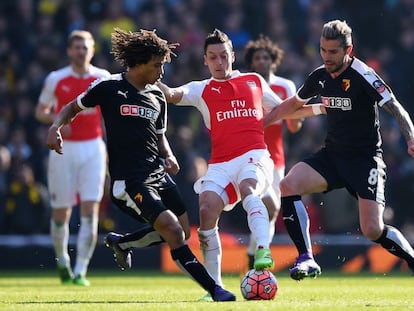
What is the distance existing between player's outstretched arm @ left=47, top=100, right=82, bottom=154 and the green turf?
4.62 ft

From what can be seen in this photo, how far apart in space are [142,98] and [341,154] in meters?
2.00

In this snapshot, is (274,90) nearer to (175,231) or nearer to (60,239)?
(60,239)

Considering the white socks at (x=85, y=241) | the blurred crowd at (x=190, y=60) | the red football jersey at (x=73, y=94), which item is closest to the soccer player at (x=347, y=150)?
the white socks at (x=85, y=241)

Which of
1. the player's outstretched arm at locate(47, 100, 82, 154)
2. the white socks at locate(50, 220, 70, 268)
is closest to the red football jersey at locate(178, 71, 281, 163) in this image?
the player's outstretched arm at locate(47, 100, 82, 154)

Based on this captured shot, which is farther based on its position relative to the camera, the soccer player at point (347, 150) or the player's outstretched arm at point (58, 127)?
the soccer player at point (347, 150)

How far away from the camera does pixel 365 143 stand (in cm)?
1072

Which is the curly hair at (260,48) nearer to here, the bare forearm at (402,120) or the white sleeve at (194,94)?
the white sleeve at (194,94)

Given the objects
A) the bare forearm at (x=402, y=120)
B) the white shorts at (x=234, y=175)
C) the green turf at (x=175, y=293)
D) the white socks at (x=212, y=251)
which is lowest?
the green turf at (x=175, y=293)

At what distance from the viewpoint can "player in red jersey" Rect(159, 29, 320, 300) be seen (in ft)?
34.9

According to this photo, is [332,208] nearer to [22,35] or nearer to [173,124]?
[173,124]

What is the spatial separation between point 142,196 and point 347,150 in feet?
6.94

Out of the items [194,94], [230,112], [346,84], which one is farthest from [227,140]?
[346,84]

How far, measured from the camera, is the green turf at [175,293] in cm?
930

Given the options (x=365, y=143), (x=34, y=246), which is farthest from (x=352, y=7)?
(x=365, y=143)
